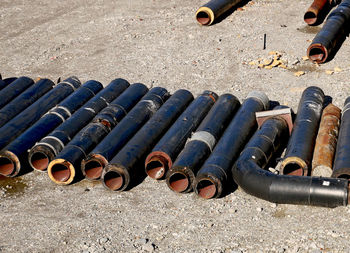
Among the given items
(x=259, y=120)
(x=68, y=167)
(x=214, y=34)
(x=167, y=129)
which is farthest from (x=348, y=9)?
(x=68, y=167)

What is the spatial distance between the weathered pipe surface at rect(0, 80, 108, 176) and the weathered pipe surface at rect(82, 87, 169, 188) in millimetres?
1668

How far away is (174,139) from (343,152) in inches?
157

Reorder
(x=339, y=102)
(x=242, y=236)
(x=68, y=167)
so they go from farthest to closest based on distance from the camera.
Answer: (x=339, y=102), (x=68, y=167), (x=242, y=236)

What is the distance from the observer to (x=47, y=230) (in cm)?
1081

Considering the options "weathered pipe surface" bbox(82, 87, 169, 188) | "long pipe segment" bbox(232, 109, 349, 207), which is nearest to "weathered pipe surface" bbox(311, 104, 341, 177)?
"long pipe segment" bbox(232, 109, 349, 207)

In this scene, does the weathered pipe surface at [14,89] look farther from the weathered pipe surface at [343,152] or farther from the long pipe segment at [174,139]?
the weathered pipe surface at [343,152]

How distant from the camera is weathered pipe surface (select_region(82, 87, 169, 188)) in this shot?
12227mm

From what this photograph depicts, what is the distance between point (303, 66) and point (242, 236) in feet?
26.2

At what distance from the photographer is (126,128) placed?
13.1 m

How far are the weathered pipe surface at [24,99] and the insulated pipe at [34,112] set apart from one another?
0.35 metres

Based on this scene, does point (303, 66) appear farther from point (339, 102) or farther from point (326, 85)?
point (339, 102)

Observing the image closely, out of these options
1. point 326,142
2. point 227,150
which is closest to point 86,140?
point 227,150

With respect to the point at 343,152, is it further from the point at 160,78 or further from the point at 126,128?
the point at 160,78

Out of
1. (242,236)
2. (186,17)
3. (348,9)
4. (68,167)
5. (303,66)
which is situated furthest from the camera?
(186,17)
